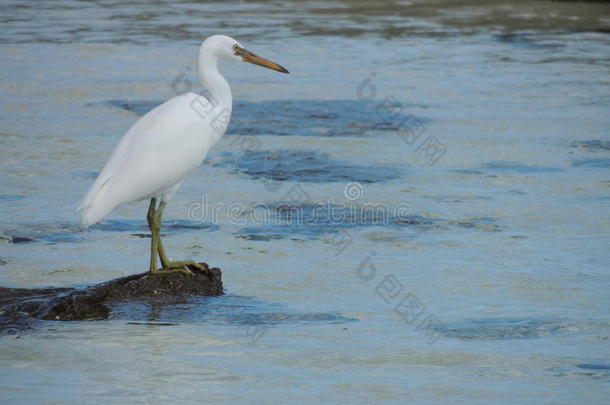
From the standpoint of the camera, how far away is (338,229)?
32.0 ft

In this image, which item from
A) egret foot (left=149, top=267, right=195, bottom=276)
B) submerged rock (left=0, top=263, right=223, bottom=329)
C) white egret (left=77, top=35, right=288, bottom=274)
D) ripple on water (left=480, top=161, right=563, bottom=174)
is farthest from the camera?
ripple on water (left=480, top=161, right=563, bottom=174)

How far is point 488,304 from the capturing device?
779 centimetres

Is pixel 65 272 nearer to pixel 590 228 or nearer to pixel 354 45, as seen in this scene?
pixel 590 228

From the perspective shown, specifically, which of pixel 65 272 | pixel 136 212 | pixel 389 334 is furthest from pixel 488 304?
pixel 136 212

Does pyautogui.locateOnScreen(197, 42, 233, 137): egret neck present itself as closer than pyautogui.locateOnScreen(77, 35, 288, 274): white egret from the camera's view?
No

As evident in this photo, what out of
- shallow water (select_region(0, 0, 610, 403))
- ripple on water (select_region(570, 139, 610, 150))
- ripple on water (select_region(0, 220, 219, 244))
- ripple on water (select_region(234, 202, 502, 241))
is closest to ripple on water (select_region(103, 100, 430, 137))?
shallow water (select_region(0, 0, 610, 403))

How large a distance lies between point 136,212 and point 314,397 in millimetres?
4814

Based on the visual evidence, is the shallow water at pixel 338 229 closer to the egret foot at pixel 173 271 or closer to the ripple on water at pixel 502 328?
the ripple on water at pixel 502 328

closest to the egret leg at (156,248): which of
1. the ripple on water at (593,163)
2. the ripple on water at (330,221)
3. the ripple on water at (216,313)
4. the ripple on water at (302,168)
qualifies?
the ripple on water at (216,313)

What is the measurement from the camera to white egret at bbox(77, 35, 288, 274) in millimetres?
7648

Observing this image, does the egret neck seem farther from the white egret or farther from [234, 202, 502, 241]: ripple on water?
[234, 202, 502, 241]: ripple on water

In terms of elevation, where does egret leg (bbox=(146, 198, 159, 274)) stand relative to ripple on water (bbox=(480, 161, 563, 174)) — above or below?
above

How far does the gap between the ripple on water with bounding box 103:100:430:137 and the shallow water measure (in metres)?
0.04

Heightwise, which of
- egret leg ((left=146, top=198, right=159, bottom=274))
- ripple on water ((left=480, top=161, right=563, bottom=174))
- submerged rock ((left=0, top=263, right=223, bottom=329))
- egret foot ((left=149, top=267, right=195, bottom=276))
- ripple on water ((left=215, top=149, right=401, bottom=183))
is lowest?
ripple on water ((left=215, top=149, right=401, bottom=183))
